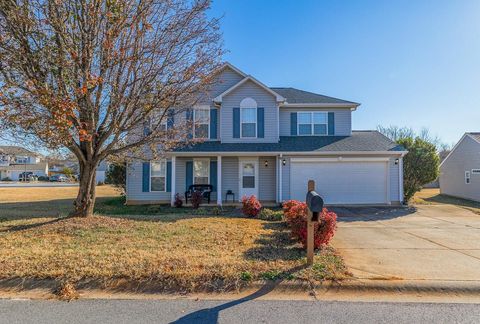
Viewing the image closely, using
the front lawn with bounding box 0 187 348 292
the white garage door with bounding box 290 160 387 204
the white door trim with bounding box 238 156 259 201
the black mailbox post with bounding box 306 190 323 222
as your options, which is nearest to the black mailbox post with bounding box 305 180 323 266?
the black mailbox post with bounding box 306 190 323 222

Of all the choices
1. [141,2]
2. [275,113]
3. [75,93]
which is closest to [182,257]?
[75,93]

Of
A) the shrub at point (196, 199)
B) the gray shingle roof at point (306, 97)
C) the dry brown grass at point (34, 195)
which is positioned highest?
the gray shingle roof at point (306, 97)

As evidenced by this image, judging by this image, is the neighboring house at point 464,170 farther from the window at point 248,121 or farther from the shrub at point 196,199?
the shrub at point 196,199

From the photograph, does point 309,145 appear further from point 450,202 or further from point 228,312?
point 228,312

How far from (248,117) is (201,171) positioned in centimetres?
384

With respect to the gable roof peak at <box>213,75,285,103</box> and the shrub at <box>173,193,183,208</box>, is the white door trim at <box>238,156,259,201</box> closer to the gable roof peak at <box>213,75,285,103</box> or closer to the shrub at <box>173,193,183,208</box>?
the shrub at <box>173,193,183,208</box>

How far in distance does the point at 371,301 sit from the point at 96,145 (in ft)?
25.0

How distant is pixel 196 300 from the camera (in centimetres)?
382

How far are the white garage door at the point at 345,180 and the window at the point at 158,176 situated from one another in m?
6.82

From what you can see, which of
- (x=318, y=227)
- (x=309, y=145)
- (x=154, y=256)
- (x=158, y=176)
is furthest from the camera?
(x=158, y=176)

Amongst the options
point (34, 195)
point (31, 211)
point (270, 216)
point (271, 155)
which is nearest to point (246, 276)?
point (270, 216)

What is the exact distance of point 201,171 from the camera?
1534 centimetres

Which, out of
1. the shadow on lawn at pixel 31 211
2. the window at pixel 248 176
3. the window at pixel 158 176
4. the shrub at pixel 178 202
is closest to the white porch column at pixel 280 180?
the window at pixel 248 176

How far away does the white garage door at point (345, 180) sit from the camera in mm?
14578
